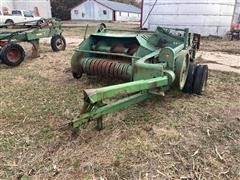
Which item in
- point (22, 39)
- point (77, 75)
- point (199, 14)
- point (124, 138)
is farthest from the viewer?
point (199, 14)

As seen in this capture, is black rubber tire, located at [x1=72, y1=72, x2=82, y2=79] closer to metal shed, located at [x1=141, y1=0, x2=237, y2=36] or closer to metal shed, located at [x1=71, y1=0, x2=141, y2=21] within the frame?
metal shed, located at [x1=141, y1=0, x2=237, y2=36]

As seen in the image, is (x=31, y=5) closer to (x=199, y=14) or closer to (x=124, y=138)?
(x=199, y=14)

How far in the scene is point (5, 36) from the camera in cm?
660

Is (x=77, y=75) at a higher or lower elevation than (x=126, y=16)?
lower

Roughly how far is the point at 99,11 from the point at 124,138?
125ft

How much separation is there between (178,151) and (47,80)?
11.4ft

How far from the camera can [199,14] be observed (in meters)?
14.2

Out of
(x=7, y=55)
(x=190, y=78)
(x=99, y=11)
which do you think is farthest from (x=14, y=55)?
(x=99, y=11)

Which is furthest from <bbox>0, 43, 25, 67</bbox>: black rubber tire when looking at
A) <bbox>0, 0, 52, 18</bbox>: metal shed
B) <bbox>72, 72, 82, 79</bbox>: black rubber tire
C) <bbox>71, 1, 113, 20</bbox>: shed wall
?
<bbox>71, 1, 113, 20</bbox>: shed wall

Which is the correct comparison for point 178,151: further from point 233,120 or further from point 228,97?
point 228,97

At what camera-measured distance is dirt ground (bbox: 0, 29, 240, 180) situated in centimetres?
258

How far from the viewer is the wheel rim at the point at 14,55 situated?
639 centimetres

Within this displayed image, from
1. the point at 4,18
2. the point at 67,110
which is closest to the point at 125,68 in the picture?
the point at 67,110

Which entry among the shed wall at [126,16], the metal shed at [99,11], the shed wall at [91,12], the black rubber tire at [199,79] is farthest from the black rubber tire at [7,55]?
Result: the shed wall at [126,16]
